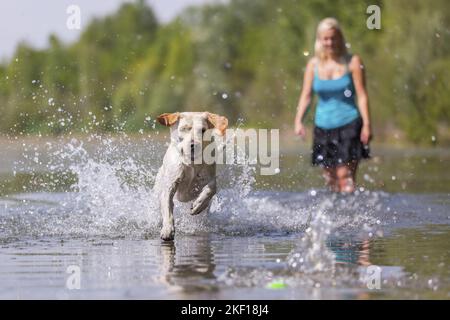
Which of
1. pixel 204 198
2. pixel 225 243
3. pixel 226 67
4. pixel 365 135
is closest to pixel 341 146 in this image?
pixel 365 135

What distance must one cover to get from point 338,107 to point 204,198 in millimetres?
3249

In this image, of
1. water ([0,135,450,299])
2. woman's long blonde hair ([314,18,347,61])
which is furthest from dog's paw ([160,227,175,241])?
woman's long blonde hair ([314,18,347,61])

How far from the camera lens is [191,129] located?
10.5 m

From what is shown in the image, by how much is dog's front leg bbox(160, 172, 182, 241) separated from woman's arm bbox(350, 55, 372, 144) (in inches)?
121

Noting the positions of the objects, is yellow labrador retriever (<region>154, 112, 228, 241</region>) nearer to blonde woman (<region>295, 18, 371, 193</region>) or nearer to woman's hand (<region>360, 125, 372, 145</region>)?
blonde woman (<region>295, 18, 371, 193</region>)

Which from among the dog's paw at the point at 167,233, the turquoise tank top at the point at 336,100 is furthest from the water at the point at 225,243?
the turquoise tank top at the point at 336,100

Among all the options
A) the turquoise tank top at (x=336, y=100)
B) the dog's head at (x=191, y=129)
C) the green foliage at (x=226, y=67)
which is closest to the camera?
the dog's head at (x=191, y=129)

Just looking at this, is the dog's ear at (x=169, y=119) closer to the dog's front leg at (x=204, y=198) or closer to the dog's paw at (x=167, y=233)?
the dog's front leg at (x=204, y=198)

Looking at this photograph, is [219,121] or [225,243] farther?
[219,121]

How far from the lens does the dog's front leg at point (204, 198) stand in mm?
10641

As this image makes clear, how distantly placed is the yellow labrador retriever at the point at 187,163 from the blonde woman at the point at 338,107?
8.06 feet

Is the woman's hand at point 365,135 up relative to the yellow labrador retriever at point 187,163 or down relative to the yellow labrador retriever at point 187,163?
up

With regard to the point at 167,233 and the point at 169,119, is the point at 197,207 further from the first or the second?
the point at 169,119

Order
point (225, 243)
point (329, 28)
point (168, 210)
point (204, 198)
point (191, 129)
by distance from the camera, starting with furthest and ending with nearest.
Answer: point (329, 28) < point (204, 198) < point (191, 129) < point (168, 210) < point (225, 243)
